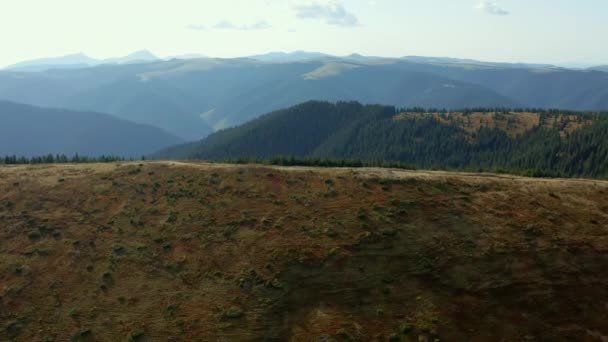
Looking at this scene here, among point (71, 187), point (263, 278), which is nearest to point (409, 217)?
point (263, 278)

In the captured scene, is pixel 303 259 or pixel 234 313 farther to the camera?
pixel 303 259

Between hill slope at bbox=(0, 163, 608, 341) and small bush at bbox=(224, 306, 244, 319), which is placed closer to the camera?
hill slope at bbox=(0, 163, 608, 341)

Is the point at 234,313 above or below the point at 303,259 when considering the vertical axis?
below

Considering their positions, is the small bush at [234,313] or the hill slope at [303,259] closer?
the hill slope at [303,259]

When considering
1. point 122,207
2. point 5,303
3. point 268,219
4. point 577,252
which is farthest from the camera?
point 122,207

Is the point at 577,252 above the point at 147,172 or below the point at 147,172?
below

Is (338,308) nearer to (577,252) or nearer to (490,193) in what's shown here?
(577,252)

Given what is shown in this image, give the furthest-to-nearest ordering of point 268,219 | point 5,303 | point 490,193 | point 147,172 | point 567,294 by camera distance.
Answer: point 147,172, point 490,193, point 268,219, point 567,294, point 5,303

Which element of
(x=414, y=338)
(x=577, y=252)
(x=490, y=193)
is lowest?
(x=414, y=338)
